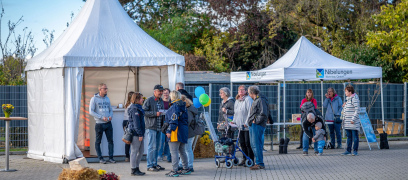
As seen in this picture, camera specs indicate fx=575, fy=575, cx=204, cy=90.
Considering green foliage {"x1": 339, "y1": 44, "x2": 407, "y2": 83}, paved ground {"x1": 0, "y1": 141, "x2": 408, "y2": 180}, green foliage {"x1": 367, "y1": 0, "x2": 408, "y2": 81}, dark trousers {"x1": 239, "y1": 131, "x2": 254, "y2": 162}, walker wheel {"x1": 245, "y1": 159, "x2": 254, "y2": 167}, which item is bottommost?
paved ground {"x1": 0, "y1": 141, "x2": 408, "y2": 180}

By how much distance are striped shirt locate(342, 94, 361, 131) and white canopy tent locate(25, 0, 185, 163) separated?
14.8ft

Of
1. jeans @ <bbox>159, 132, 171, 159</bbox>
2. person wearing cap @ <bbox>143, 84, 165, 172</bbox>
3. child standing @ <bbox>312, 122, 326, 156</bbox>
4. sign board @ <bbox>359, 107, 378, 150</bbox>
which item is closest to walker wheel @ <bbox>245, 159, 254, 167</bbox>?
person wearing cap @ <bbox>143, 84, 165, 172</bbox>

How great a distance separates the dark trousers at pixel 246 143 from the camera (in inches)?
500

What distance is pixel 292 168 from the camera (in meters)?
12.6

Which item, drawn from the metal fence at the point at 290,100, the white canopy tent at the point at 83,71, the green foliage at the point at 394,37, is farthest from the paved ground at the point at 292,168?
the green foliage at the point at 394,37

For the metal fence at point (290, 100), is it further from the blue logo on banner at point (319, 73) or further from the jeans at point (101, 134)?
the jeans at point (101, 134)

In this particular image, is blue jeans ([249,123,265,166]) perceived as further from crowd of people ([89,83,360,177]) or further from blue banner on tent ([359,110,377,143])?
blue banner on tent ([359,110,377,143])

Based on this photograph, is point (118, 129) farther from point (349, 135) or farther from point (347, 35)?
point (347, 35)

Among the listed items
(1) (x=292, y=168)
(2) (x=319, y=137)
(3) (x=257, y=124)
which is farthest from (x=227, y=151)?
(2) (x=319, y=137)

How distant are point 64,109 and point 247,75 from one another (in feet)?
21.4

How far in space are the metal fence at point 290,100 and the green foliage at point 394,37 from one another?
371 centimetres

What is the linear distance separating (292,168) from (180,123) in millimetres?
2989

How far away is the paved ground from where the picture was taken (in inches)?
448

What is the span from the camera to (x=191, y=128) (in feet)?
38.3
